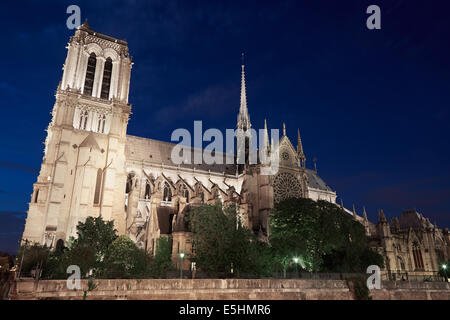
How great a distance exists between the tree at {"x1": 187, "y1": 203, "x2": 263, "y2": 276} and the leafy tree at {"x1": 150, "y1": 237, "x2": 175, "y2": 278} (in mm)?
2598

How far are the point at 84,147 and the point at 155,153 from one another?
16597 mm

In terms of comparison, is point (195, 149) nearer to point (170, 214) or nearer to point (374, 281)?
point (170, 214)

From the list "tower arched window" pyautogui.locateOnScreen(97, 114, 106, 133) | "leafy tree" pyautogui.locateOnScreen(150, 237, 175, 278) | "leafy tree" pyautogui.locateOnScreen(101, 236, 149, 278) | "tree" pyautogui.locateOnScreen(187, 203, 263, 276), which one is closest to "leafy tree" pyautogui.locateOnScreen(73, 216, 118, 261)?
"leafy tree" pyautogui.locateOnScreen(101, 236, 149, 278)

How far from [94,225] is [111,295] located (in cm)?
1470

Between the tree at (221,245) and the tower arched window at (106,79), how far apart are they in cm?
3028

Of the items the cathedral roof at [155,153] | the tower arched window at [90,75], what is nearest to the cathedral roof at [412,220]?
the cathedral roof at [155,153]

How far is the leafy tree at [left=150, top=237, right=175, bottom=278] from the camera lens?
26.6 m

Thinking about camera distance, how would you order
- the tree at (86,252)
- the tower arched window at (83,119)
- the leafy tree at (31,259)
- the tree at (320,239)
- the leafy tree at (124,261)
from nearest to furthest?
the tree at (86,252) → the leafy tree at (124,261) → the leafy tree at (31,259) → the tree at (320,239) → the tower arched window at (83,119)

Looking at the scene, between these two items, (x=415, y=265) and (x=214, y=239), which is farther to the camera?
(x=415, y=265)

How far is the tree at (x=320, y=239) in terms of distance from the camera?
109ft

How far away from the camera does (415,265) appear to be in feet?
181

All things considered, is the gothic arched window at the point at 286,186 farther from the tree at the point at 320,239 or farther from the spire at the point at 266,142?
the tree at the point at 320,239
